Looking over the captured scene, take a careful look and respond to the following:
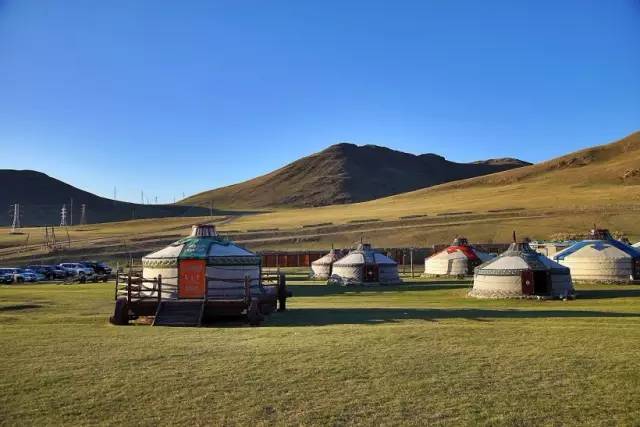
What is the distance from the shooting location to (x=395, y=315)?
62.7 ft

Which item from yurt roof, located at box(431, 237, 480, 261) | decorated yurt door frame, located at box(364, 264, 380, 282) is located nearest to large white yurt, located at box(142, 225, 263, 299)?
decorated yurt door frame, located at box(364, 264, 380, 282)

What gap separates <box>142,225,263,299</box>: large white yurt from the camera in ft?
67.4

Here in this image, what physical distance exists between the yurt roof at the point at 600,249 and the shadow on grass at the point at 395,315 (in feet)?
49.9

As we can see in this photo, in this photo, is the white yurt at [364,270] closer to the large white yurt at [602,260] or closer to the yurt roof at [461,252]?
the yurt roof at [461,252]

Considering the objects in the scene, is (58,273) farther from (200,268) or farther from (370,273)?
(200,268)

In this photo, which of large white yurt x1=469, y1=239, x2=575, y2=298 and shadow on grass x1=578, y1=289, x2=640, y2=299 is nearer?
shadow on grass x1=578, y1=289, x2=640, y2=299

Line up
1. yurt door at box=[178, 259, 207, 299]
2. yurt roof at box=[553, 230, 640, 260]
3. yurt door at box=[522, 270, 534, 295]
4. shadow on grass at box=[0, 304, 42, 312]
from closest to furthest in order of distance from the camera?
yurt door at box=[178, 259, 207, 299] → shadow on grass at box=[0, 304, 42, 312] → yurt door at box=[522, 270, 534, 295] → yurt roof at box=[553, 230, 640, 260]

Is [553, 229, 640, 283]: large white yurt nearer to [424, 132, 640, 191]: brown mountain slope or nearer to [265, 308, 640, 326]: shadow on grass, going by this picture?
[265, 308, 640, 326]: shadow on grass

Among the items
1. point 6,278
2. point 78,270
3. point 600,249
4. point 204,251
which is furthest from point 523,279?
point 78,270

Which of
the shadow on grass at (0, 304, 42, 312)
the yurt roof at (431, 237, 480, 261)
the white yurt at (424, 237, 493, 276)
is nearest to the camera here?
the shadow on grass at (0, 304, 42, 312)

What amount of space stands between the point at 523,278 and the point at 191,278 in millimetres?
13544

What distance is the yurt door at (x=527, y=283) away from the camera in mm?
26422

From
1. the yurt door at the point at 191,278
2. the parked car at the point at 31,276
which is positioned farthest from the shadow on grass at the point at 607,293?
the parked car at the point at 31,276

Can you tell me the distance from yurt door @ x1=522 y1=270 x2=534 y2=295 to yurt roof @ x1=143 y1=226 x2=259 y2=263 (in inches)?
445
